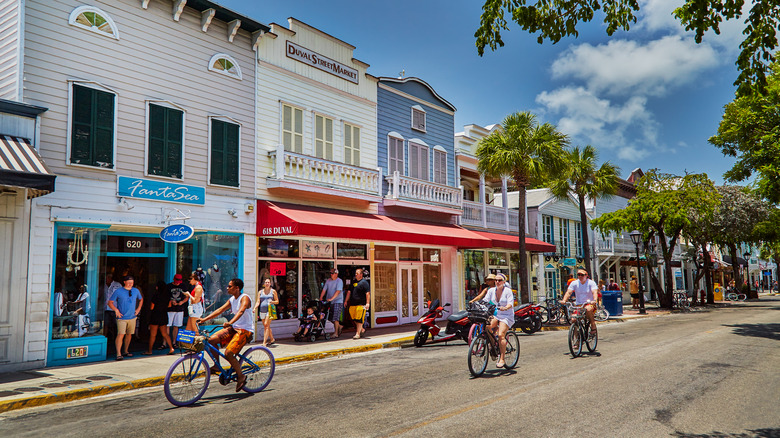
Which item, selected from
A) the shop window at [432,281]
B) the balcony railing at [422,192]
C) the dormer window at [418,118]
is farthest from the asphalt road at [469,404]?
the dormer window at [418,118]

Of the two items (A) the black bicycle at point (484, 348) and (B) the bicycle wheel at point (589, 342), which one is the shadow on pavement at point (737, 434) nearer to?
(A) the black bicycle at point (484, 348)

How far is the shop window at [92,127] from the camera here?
11.9 metres

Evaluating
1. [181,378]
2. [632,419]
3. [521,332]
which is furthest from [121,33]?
[521,332]

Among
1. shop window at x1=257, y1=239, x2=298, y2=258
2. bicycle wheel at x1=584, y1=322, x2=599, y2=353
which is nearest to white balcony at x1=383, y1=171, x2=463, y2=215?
shop window at x1=257, y1=239, x2=298, y2=258

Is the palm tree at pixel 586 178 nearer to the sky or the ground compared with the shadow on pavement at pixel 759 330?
nearer to the sky

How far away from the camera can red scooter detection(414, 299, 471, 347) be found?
14039 mm

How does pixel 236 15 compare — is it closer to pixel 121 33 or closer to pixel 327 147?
pixel 121 33

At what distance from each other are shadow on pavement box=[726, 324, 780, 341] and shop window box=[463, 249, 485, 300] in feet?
32.0

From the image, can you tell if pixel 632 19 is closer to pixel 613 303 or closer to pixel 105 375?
pixel 105 375

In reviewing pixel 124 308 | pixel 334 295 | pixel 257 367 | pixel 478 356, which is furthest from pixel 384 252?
pixel 257 367

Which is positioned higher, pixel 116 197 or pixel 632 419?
pixel 116 197

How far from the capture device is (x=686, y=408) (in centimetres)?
690

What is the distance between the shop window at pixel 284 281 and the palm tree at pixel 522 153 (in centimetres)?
900

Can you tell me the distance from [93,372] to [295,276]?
695 cm
